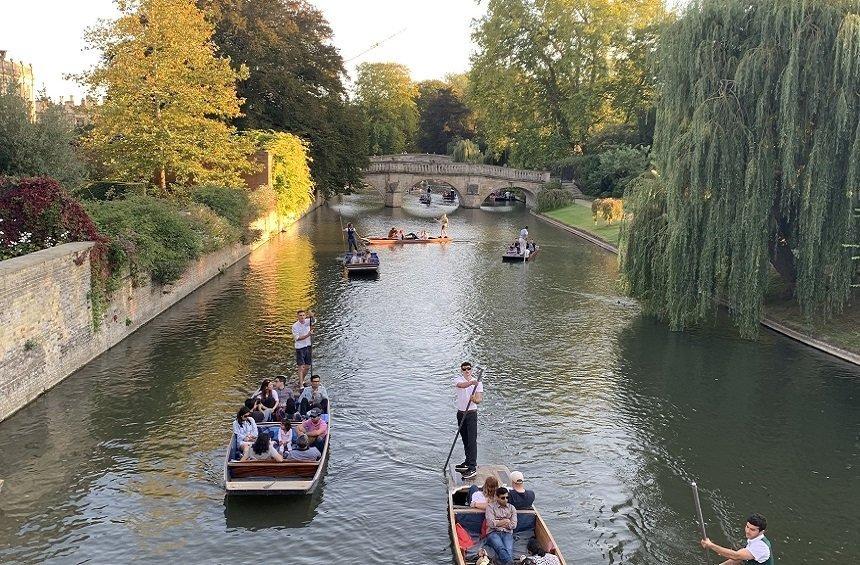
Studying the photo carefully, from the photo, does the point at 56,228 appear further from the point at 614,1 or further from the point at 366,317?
the point at 614,1

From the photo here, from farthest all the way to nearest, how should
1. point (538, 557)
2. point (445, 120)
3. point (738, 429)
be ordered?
point (445, 120) < point (738, 429) < point (538, 557)

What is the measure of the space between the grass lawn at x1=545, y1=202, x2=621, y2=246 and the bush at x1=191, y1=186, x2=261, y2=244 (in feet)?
67.6

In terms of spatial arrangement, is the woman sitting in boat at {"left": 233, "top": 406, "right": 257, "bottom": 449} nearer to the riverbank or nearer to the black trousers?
the black trousers

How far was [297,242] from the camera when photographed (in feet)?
148

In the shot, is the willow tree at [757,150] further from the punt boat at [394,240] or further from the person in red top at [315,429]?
the punt boat at [394,240]

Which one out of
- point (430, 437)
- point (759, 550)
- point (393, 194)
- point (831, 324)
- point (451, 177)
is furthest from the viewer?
point (393, 194)

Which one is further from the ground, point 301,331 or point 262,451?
point 301,331

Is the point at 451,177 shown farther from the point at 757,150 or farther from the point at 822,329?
the point at 757,150

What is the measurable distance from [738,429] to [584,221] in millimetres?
40521

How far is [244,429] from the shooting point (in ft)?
42.4

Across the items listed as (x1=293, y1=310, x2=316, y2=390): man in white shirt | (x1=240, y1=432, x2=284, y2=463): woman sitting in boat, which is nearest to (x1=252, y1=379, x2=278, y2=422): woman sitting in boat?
(x1=240, y1=432, x2=284, y2=463): woman sitting in boat

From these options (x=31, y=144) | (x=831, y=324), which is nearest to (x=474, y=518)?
(x=831, y=324)

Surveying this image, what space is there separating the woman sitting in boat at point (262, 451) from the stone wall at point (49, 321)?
6.23 meters

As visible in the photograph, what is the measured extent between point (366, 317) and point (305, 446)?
40.6 feet
